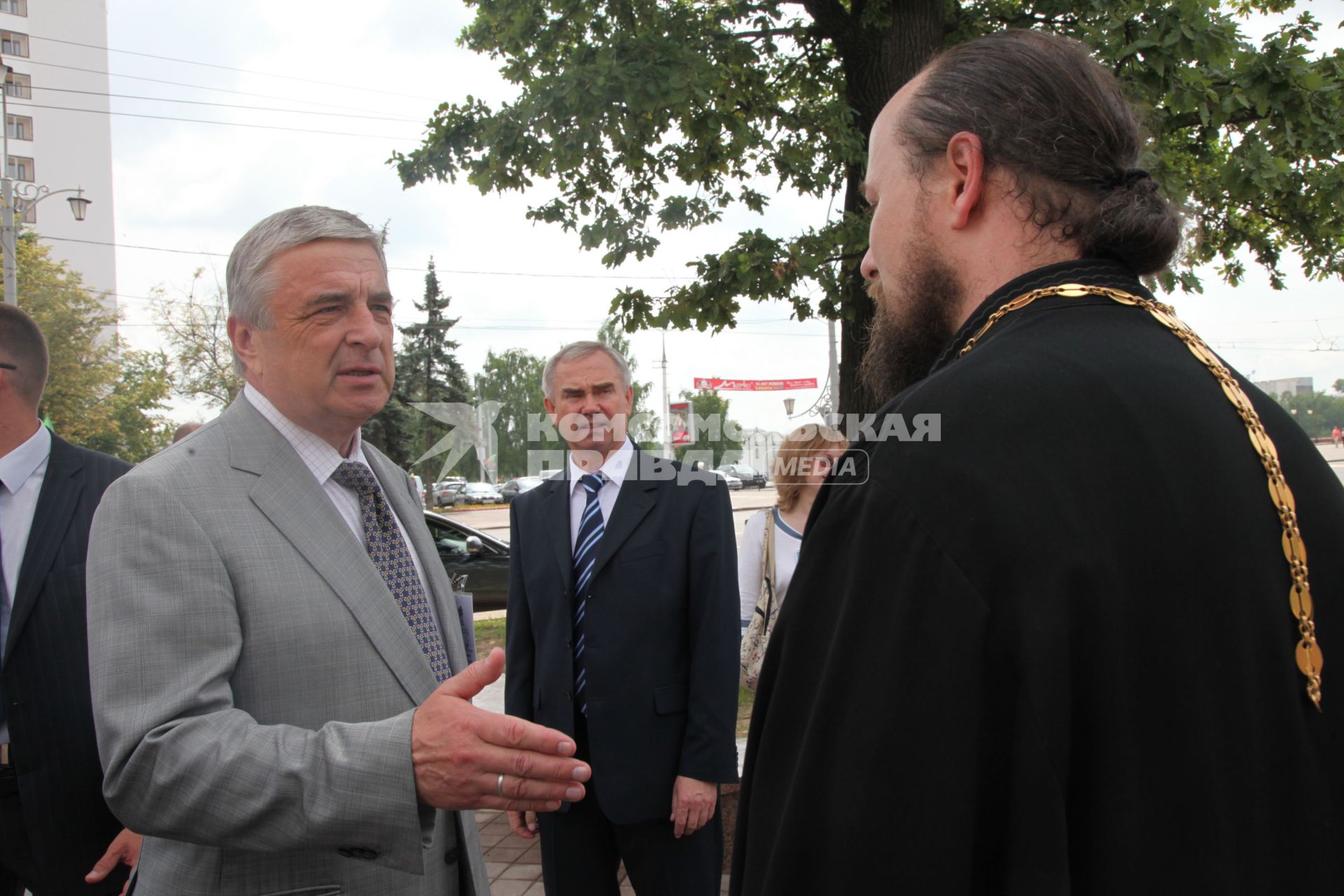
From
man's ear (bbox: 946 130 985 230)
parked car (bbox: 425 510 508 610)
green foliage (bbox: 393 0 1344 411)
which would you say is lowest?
parked car (bbox: 425 510 508 610)

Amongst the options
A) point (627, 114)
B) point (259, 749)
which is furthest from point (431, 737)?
point (627, 114)

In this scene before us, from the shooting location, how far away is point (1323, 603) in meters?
0.98

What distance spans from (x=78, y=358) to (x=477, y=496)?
2209 cm

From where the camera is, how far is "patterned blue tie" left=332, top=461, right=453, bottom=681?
1.85 meters

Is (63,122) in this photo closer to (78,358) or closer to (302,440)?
(78,358)

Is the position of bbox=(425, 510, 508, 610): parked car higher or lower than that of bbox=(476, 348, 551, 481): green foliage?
lower

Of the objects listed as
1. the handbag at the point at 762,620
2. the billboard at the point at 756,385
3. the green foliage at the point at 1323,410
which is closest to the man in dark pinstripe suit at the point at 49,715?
the handbag at the point at 762,620

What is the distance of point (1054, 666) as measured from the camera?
0.83 meters

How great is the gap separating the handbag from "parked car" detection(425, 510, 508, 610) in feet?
24.2

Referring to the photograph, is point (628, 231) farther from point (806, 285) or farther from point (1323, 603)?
point (1323, 603)

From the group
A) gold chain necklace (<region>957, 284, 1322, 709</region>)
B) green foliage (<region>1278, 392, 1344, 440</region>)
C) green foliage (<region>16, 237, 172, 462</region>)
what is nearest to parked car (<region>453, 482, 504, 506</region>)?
green foliage (<region>16, 237, 172, 462</region>)

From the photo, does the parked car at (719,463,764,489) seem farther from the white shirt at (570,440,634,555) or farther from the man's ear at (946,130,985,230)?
the man's ear at (946,130,985,230)

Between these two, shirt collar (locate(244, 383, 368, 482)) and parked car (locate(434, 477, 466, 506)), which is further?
parked car (locate(434, 477, 466, 506))

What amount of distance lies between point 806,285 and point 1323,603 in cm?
585
